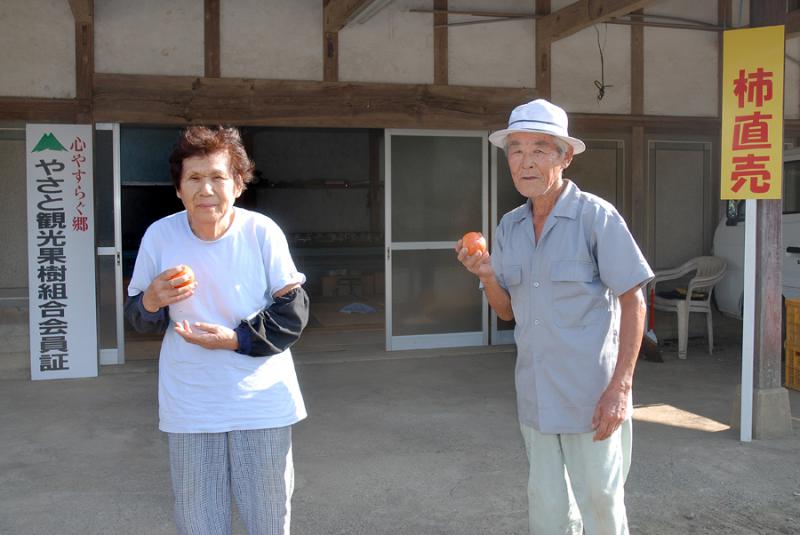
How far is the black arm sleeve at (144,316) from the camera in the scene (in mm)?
2545

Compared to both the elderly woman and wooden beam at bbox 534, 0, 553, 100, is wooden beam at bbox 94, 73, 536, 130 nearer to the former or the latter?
wooden beam at bbox 534, 0, 553, 100

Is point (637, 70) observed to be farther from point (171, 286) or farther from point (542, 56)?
point (171, 286)

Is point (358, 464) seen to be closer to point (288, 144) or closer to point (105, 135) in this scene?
point (105, 135)

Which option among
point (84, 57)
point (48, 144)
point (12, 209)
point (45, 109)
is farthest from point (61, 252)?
point (84, 57)

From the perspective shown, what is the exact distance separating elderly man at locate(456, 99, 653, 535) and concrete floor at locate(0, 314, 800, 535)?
1174mm

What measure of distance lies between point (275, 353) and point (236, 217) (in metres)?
0.47

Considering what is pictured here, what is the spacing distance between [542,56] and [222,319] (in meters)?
6.55

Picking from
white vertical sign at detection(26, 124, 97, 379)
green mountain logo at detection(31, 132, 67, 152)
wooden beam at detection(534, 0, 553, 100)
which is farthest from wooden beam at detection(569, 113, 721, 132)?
green mountain logo at detection(31, 132, 67, 152)

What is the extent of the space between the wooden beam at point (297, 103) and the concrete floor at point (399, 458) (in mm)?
2331

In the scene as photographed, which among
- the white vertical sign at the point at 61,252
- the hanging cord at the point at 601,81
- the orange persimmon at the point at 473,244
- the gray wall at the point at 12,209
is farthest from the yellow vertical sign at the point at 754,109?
the gray wall at the point at 12,209

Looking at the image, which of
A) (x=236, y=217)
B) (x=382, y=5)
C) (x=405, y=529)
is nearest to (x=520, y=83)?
(x=382, y=5)

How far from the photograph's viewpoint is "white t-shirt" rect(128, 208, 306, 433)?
250 centimetres

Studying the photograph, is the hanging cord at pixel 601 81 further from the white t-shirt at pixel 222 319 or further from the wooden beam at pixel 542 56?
the white t-shirt at pixel 222 319

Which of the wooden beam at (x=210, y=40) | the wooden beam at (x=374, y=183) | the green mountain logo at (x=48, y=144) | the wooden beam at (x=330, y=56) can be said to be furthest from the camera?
the wooden beam at (x=374, y=183)
